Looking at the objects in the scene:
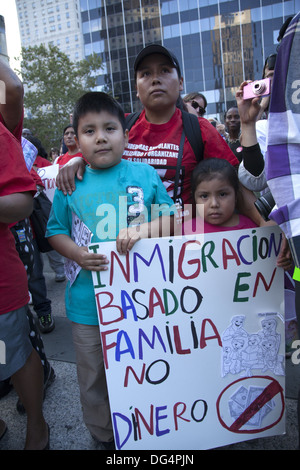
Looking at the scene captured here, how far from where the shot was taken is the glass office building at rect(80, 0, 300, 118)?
31.8 m

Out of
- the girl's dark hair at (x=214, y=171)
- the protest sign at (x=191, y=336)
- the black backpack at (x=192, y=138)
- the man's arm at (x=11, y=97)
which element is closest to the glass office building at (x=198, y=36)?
the black backpack at (x=192, y=138)

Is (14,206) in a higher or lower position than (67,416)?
higher

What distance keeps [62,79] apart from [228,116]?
73.7 feet

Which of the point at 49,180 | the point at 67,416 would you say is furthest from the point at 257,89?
the point at 49,180

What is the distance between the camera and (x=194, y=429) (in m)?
1.42

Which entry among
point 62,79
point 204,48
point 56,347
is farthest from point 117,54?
point 56,347

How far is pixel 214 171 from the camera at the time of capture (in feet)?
4.99

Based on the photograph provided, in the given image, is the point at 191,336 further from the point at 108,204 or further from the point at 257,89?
the point at 257,89

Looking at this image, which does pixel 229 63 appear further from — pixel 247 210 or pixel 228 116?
pixel 247 210

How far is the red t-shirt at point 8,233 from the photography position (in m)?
1.33

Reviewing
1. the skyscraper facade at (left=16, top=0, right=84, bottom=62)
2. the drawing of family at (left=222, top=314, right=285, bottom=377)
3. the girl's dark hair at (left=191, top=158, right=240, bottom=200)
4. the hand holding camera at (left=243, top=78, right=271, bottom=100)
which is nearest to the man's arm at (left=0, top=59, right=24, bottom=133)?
the girl's dark hair at (left=191, top=158, right=240, bottom=200)

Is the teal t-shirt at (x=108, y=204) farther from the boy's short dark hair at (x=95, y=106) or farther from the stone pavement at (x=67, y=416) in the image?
the stone pavement at (x=67, y=416)

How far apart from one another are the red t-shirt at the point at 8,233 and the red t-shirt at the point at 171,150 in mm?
556

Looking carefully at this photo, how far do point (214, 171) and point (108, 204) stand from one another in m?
0.50
